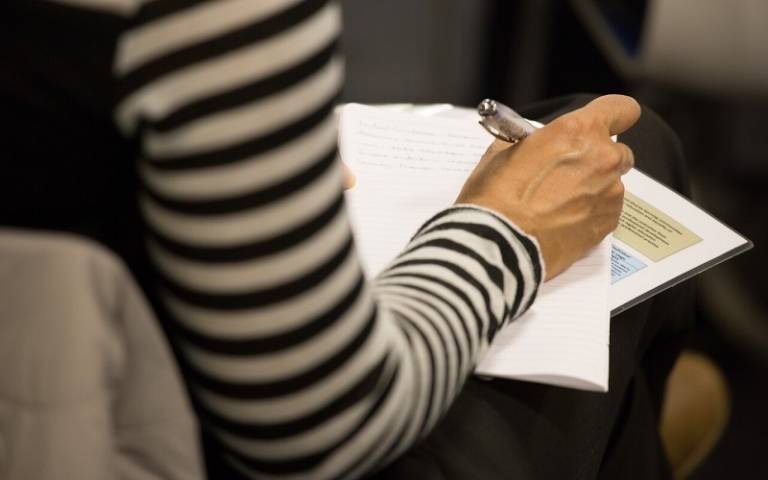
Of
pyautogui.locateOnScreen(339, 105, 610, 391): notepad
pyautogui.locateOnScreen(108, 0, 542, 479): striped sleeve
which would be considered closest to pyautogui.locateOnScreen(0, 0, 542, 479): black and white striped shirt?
pyautogui.locateOnScreen(108, 0, 542, 479): striped sleeve

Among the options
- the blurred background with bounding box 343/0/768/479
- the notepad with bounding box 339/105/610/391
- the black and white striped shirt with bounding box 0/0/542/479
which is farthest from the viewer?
the blurred background with bounding box 343/0/768/479

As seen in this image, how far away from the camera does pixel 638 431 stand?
86cm

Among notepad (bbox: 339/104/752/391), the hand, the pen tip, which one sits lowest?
notepad (bbox: 339/104/752/391)

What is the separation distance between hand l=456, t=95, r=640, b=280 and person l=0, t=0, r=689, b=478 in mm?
60

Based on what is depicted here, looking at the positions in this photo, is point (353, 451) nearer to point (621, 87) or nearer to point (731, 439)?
point (731, 439)

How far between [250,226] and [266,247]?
0.04 feet

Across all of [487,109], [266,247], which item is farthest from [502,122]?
[266,247]

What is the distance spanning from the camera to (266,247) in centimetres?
43

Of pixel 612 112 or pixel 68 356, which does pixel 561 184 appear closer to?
pixel 612 112

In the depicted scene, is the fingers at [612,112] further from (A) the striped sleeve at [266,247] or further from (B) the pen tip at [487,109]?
(A) the striped sleeve at [266,247]

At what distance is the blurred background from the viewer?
133 centimetres

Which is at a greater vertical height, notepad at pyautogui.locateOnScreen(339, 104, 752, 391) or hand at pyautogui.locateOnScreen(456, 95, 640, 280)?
hand at pyautogui.locateOnScreen(456, 95, 640, 280)

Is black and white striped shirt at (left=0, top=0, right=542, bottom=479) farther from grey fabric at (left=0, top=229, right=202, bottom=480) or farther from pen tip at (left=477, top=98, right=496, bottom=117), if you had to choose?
pen tip at (left=477, top=98, right=496, bottom=117)

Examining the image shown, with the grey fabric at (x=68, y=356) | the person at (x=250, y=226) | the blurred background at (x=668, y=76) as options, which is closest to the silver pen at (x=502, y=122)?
the person at (x=250, y=226)
